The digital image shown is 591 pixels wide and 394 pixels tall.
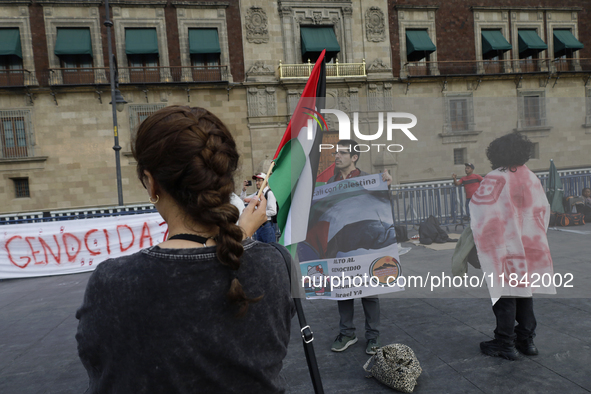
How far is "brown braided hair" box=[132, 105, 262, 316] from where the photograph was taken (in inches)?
42.2

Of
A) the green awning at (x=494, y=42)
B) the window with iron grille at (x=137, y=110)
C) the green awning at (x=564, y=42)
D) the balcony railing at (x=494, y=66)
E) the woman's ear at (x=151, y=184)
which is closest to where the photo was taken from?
the woman's ear at (x=151, y=184)

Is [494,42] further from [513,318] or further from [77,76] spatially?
[513,318]

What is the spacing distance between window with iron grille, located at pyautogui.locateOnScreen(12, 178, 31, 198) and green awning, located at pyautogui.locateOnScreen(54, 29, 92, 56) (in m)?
6.08

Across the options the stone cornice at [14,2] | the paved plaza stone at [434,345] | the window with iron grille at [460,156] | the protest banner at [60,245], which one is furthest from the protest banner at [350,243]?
the stone cornice at [14,2]

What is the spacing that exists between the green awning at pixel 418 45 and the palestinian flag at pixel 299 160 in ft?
66.3

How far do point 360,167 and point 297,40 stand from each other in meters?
18.8

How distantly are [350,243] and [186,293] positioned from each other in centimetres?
194

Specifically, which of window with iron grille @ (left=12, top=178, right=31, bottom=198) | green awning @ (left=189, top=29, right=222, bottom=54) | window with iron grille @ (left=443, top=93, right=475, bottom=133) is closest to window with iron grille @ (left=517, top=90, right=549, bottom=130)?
window with iron grille @ (left=443, top=93, right=475, bottom=133)

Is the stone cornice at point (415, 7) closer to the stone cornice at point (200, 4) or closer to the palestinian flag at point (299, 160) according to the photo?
the stone cornice at point (200, 4)

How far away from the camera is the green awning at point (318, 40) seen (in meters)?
19.5

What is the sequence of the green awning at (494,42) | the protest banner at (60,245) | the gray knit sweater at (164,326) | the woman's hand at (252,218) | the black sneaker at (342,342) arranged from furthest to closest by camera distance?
the green awning at (494,42)
the protest banner at (60,245)
the black sneaker at (342,342)
the woman's hand at (252,218)
the gray knit sweater at (164,326)

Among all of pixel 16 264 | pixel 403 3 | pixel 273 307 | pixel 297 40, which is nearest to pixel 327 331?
pixel 273 307

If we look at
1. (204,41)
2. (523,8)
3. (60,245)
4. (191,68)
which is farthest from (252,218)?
(523,8)

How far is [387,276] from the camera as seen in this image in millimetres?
3080
